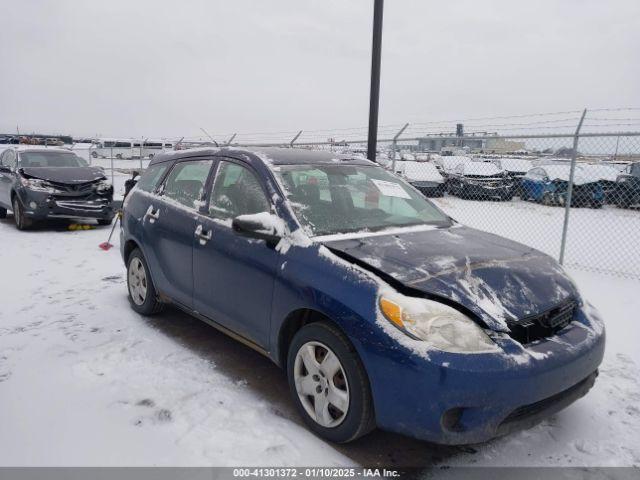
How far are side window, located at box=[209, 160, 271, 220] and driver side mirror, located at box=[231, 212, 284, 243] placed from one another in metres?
0.22

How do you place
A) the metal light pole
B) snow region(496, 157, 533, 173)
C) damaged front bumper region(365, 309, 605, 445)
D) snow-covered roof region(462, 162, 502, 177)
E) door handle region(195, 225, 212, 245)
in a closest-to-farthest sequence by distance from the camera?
damaged front bumper region(365, 309, 605, 445)
door handle region(195, 225, 212, 245)
the metal light pole
snow-covered roof region(462, 162, 502, 177)
snow region(496, 157, 533, 173)

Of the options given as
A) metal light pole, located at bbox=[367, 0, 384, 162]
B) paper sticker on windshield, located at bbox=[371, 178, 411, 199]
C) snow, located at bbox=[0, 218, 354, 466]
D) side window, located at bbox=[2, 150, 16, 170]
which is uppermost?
metal light pole, located at bbox=[367, 0, 384, 162]

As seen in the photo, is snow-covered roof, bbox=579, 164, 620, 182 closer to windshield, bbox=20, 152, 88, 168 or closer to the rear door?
the rear door

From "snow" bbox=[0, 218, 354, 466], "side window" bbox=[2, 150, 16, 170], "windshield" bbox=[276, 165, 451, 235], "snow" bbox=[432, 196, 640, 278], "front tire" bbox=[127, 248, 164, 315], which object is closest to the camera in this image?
"snow" bbox=[0, 218, 354, 466]

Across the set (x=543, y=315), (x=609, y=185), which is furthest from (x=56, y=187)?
(x=609, y=185)

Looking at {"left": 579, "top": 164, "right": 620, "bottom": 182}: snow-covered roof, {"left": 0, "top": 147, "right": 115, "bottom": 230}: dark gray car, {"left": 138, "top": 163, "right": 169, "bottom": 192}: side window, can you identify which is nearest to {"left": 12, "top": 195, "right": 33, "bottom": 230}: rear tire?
{"left": 0, "top": 147, "right": 115, "bottom": 230}: dark gray car

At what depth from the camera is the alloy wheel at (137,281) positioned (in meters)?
4.74

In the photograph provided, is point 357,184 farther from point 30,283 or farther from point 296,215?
point 30,283

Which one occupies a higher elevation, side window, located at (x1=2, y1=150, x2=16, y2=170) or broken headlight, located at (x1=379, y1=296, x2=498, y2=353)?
side window, located at (x1=2, y1=150, x2=16, y2=170)

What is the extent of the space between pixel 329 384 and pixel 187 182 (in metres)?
2.33

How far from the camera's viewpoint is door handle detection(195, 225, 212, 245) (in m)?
3.69

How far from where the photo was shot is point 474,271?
2785mm

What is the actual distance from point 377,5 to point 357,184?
351cm

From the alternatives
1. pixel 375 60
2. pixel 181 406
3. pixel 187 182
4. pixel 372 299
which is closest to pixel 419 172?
pixel 375 60
